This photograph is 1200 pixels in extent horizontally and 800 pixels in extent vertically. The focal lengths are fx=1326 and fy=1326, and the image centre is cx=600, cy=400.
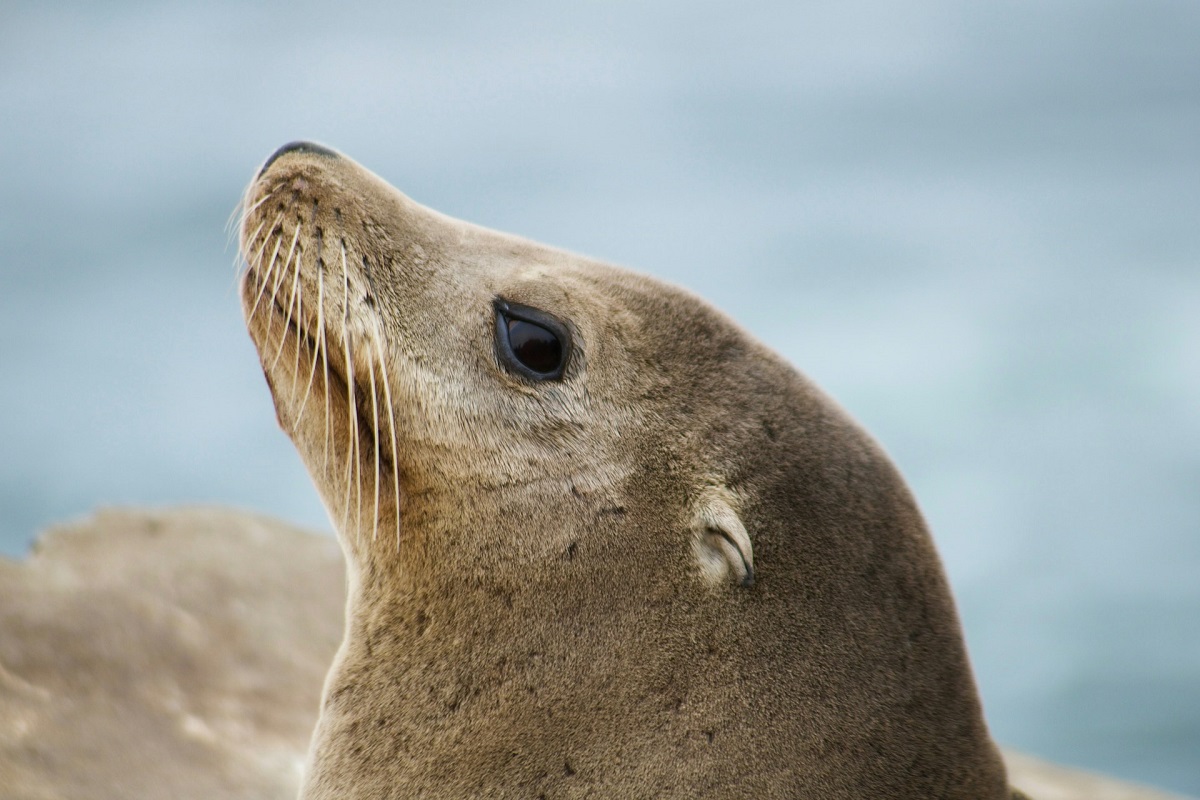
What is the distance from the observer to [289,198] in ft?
9.55

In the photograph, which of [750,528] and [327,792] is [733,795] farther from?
[327,792]

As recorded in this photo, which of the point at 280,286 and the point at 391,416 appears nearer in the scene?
the point at 391,416

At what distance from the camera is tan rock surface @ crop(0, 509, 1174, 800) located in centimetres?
357

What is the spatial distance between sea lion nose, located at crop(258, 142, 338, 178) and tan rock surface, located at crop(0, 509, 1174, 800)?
5.43 feet

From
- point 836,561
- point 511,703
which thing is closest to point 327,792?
point 511,703

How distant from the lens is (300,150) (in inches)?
119

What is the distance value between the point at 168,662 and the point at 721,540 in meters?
2.21

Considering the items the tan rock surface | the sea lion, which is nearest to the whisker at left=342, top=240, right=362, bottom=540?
the sea lion

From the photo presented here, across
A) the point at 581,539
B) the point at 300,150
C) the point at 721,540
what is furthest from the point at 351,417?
the point at 721,540

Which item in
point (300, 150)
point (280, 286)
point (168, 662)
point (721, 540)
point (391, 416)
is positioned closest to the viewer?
point (721, 540)

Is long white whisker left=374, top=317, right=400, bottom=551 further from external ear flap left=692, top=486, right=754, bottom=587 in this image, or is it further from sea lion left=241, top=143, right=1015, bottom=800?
external ear flap left=692, top=486, right=754, bottom=587

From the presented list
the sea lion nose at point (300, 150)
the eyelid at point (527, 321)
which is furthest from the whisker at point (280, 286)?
the eyelid at point (527, 321)

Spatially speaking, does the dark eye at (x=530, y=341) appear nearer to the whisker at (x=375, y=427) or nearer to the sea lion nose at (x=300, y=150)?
the whisker at (x=375, y=427)

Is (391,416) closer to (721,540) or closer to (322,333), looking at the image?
(322,333)
